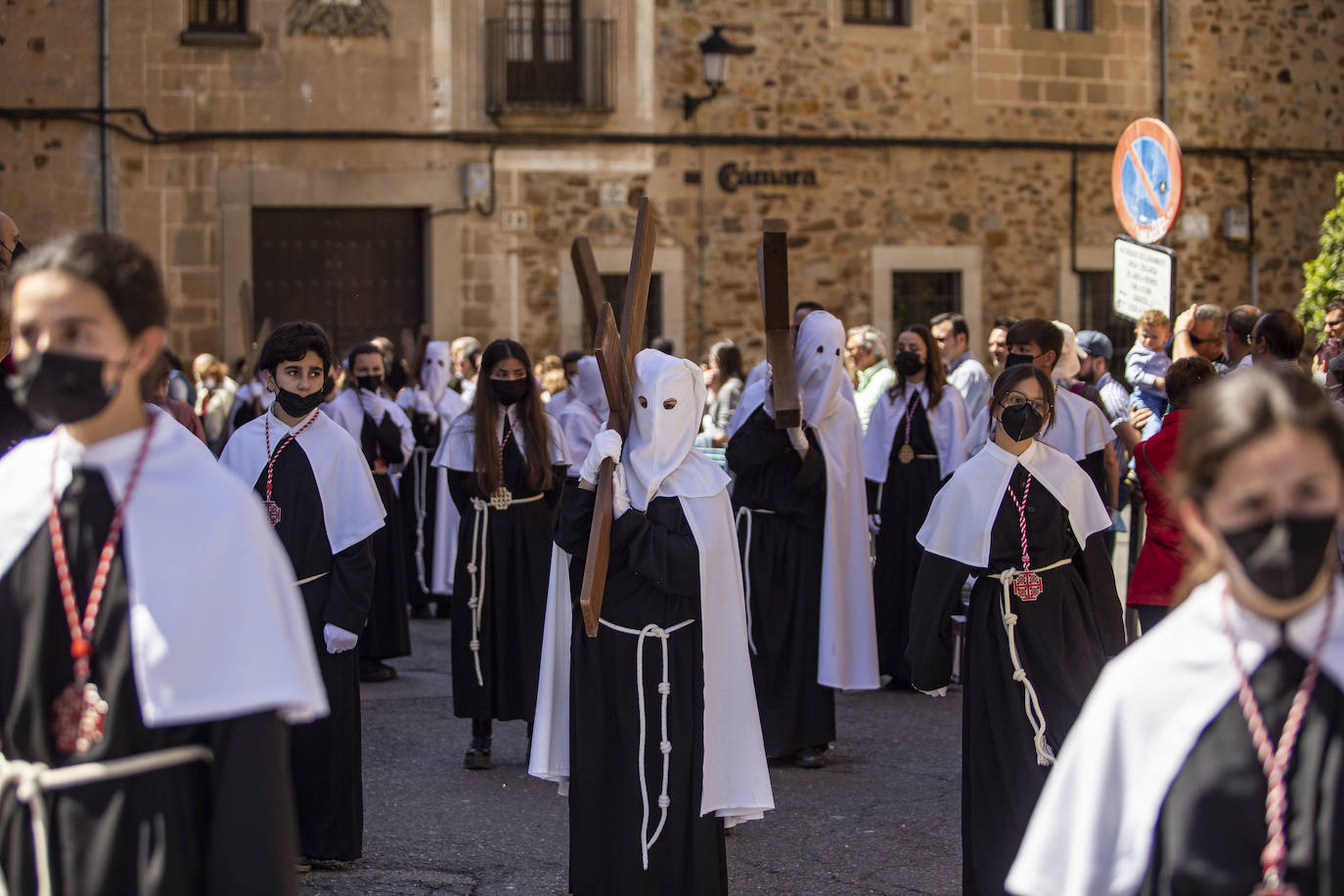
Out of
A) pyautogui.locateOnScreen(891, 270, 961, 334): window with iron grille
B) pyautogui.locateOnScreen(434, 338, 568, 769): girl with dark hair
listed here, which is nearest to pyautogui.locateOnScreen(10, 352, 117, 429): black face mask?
pyautogui.locateOnScreen(434, 338, 568, 769): girl with dark hair

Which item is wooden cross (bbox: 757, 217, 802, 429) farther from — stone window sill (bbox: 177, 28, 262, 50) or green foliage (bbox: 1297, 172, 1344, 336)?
stone window sill (bbox: 177, 28, 262, 50)

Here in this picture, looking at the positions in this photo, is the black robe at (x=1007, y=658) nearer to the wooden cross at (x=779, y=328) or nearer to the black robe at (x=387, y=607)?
the wooden cross at (x=779, y=328)

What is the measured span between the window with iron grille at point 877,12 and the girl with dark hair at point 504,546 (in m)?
11.6

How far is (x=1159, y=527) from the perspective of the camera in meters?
6.28

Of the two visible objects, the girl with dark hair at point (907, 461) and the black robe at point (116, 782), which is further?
the girl with dark hair at point (907, 461)

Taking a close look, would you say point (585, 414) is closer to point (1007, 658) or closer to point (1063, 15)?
point (1007, 658)

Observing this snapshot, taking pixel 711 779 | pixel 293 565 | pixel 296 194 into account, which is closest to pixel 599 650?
pixel 711 779

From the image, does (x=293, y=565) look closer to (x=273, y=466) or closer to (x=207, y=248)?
(x=273, y=466)

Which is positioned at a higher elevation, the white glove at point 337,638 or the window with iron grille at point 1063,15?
the window with iron grille at point 1063,15

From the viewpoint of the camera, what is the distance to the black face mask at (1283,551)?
2.43m

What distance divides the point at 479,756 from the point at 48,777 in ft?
15.4

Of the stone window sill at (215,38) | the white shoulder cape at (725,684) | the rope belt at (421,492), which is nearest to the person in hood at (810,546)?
the white shoulder cape at (725,684)

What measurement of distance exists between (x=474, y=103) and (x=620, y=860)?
13013mm

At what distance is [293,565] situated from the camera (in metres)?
5.66
